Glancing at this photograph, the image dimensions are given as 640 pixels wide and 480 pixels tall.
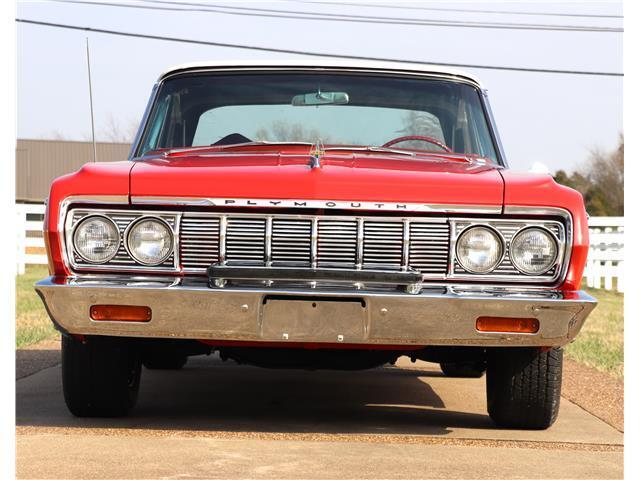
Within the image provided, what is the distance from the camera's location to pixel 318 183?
15.0ft

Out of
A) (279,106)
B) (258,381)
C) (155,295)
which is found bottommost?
(258,381)

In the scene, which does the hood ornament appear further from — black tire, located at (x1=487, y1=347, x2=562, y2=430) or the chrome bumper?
black tire, located at (x1=487, y1=347, x2=562, y2=430)

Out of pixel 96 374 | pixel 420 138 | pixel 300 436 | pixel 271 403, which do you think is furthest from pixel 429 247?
pixel 271 403

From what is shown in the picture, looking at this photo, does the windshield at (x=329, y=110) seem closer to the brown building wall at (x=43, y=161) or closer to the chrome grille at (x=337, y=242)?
the chrome grille at (x=337, y=242)

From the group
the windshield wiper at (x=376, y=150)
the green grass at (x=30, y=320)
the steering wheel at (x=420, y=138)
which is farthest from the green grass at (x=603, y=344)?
the green grass at (x=30, y=320)

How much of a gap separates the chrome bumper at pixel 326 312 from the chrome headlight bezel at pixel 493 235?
16cm

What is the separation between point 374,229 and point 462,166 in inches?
32.4

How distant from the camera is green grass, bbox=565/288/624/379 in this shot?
8.39 metres

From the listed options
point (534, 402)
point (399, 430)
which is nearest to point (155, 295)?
point (399, 430)

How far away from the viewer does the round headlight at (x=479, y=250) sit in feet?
15.2

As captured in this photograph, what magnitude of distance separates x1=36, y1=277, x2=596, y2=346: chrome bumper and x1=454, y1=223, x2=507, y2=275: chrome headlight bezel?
0.16m

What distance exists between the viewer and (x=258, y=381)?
23.1 feet

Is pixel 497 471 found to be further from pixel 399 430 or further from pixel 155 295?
pixel 155 295

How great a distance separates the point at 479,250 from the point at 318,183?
0.75 m
